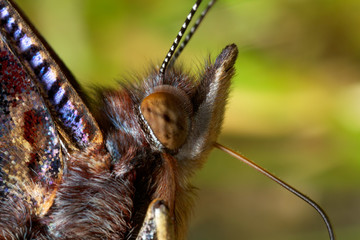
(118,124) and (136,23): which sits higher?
(136,23)

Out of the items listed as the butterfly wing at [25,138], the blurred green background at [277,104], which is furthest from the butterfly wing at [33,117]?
the blurred green background at [277,104]

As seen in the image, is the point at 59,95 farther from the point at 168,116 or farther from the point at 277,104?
the point at 277,104

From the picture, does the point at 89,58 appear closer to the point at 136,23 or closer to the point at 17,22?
the point at 136,23

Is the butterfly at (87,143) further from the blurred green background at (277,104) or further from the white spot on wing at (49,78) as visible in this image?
the blurred green background at (277,104)

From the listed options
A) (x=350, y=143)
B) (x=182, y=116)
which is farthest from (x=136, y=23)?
(x=182, y=116)

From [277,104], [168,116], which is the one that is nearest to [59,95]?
[168,116]

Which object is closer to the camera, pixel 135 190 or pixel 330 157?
pixel 135 190

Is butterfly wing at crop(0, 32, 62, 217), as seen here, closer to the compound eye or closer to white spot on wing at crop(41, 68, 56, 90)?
white spot on wing at crop(41, 68, 56, 90)
